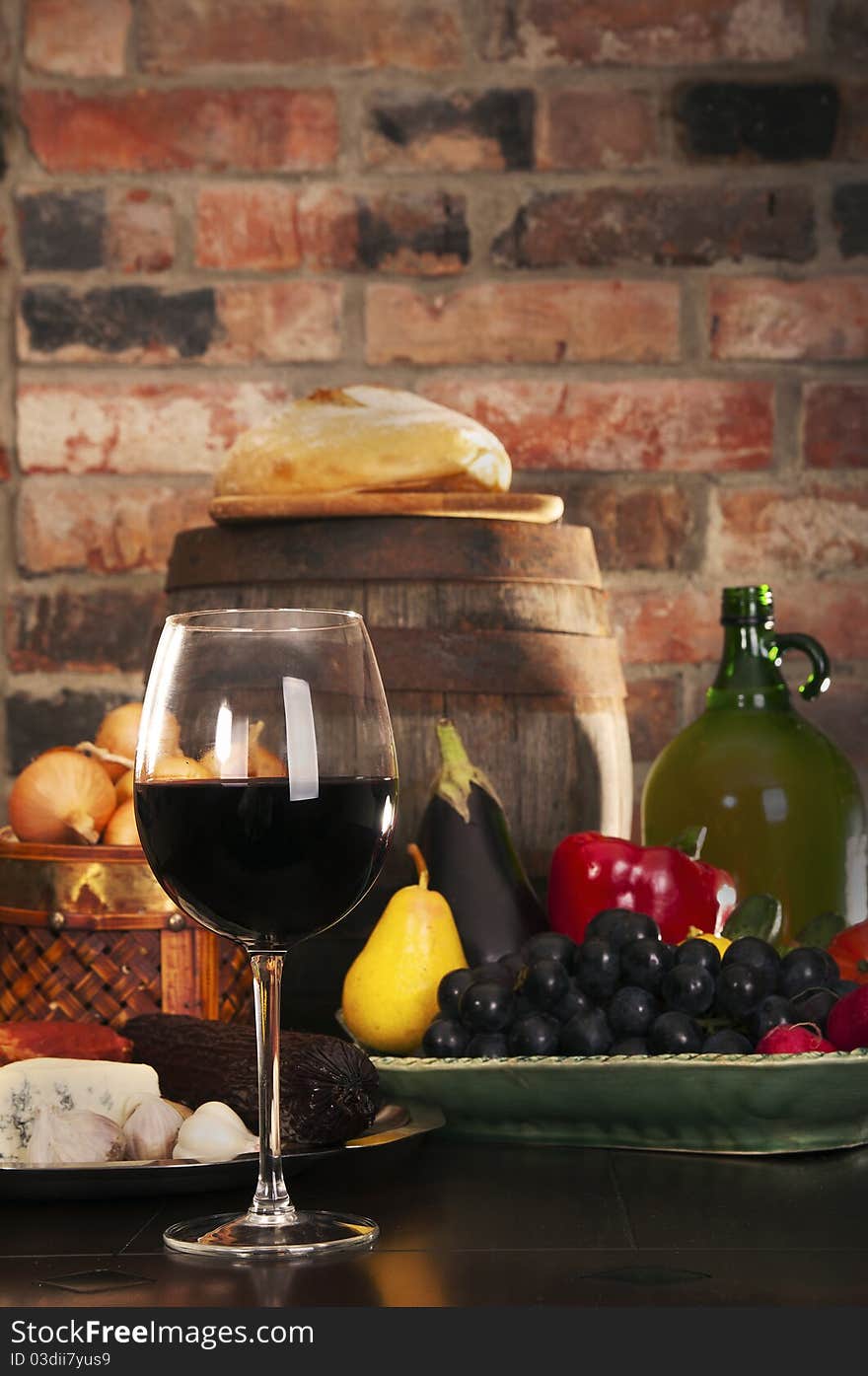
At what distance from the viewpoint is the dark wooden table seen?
0.51 meters

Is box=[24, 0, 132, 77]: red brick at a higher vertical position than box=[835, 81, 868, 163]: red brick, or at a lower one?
higher

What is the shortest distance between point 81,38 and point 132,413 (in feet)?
1.19

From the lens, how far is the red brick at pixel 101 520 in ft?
5.10

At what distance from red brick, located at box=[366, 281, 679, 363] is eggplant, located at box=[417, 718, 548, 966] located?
609 millimetres

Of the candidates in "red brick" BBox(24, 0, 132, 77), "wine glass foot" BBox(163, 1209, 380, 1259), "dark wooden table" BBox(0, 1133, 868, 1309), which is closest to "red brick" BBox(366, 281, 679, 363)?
"red brick" BBox(24, 0, 132, 77)

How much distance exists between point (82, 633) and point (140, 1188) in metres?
0.98

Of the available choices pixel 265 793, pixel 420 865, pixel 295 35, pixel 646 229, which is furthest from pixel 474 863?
pixel 295 35

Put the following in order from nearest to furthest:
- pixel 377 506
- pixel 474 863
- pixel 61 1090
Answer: pixel 61 1090 < pixel 474 863 < pixel 377 506

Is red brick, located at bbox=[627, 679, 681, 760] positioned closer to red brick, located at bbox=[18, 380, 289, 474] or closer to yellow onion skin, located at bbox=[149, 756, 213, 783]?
red brick, located at bbox=[18, 380, 289, 474]

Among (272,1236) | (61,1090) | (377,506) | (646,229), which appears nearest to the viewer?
(272,1236)

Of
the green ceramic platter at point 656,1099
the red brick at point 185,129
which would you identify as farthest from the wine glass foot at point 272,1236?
the red brick at point 185,129

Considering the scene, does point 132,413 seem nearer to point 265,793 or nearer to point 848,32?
point 848,32

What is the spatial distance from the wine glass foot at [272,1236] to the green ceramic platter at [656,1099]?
0.50 feet

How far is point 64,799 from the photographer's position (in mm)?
967
